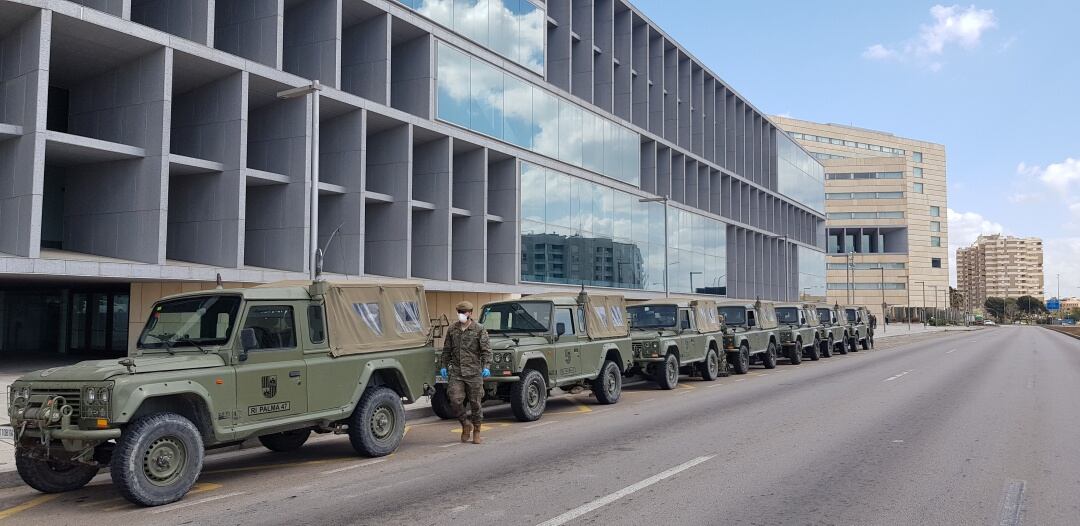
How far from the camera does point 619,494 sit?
7.51 m

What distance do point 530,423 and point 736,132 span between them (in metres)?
53.9

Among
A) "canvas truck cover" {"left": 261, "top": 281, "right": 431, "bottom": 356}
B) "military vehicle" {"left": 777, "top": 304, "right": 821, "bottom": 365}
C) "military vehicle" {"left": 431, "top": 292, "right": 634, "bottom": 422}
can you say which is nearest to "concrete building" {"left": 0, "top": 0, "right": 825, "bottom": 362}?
"military vehicle" {"left": 431, "top": 292, "right": 634, "bottom": 422}

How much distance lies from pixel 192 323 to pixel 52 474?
6.45ft

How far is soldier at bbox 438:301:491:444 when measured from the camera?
10953mm

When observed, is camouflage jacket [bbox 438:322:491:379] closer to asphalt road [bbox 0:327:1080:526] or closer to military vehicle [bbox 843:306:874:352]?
asphalt road [bbox 0:327:1080:526]

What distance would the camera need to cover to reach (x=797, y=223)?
75.1 metres

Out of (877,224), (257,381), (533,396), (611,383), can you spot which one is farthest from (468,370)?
(877,224)

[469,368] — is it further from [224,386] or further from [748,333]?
[748,333]

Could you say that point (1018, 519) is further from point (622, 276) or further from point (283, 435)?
point (622, 276)

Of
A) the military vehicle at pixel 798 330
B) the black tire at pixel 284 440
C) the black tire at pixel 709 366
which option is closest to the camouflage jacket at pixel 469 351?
the black tire at pixel 284 440

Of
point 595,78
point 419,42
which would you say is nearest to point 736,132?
point 595,78

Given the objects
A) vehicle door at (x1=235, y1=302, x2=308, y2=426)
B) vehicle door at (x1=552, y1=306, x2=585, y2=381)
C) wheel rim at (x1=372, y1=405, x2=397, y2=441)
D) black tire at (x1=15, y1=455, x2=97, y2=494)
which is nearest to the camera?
black tire at (x1=15, y1=455, x2=97, y2=494)

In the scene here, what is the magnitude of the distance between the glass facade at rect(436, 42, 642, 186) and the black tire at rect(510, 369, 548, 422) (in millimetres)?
19152

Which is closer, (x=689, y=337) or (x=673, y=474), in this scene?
(x=673, y=474)
